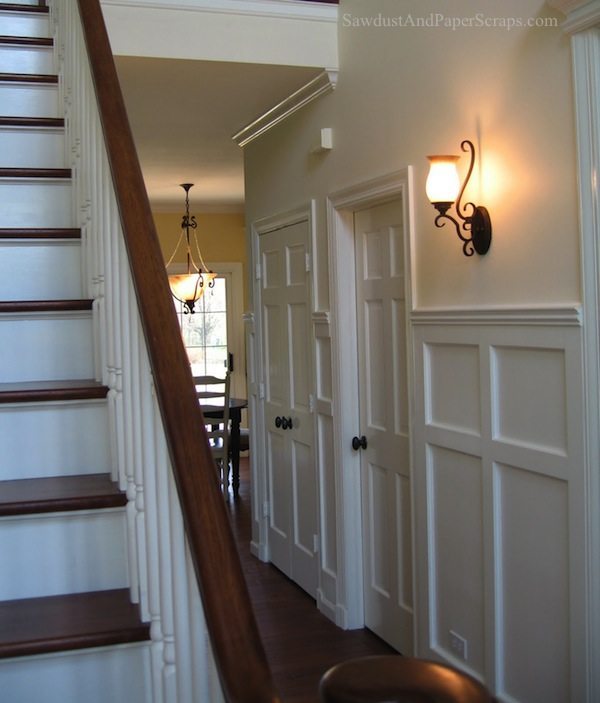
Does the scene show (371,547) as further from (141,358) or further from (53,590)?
(141,358)

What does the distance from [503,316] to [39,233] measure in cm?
150

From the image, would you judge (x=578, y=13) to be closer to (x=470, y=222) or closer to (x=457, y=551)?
(x=470, y=222)

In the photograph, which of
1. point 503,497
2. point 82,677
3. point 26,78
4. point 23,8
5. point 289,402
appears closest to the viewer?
point 82,677

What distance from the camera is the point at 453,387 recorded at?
10.7 feet

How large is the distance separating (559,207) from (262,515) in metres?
3.68

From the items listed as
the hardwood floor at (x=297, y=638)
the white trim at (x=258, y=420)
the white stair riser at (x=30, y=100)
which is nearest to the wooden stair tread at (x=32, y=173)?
the white stair riser at (x=30, y=100)

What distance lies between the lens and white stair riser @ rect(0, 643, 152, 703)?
158 cm

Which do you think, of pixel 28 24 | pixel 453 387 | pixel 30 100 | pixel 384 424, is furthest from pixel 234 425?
pixel 30 100

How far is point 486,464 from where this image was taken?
3045mm

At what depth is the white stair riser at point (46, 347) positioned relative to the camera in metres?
2.29

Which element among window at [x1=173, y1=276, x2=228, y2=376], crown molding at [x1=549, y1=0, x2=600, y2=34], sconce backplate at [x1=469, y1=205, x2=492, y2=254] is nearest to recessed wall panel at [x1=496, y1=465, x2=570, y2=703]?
sconce backplate at [x1=469, y1=205, x2=492, y2=254]

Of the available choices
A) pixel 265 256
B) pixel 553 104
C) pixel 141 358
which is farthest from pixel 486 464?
pixel 265 256

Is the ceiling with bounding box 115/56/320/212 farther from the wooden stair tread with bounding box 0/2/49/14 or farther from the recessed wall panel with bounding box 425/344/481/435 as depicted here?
the recessed wall panel with bounding box 425/344/481/435

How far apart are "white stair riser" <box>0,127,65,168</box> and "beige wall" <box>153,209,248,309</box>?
679 cm
